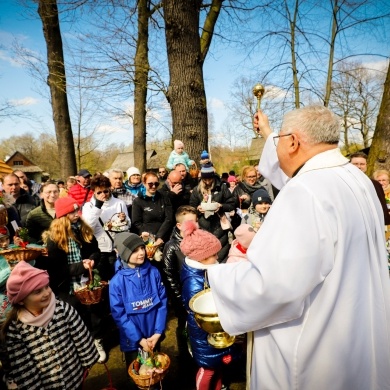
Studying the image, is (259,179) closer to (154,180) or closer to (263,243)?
(154,180)

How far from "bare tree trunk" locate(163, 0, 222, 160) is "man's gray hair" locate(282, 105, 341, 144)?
13.5 ft

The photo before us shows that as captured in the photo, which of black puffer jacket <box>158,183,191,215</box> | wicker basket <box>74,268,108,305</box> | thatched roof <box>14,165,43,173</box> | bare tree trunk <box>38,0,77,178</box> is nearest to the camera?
wicker basket <box>74,268,108,305</box>

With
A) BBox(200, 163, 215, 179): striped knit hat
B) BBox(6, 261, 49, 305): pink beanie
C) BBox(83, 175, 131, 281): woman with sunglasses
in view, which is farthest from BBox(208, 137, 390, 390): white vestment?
BBox(200, 163, 215, 179): striped knit hat

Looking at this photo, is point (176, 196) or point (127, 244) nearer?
point (127, 244)

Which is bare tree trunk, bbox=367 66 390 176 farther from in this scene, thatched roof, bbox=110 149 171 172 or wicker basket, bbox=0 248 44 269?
thatched roof, bbox=110 149 171 172

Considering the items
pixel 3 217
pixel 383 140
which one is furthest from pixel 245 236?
pixel 383 140

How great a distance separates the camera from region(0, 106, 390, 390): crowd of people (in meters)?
1.34

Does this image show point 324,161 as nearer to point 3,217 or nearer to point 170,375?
point 170,375

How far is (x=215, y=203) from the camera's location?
433cm

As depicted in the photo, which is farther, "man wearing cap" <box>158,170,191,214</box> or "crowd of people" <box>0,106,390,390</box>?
"man wearing cap" <box>158,170,191,214</box>

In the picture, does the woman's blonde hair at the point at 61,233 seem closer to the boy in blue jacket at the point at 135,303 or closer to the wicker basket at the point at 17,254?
the wicker basket at the point at 17,254

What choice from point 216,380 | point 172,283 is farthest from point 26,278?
point 216,380

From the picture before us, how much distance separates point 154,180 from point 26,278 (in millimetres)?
2687

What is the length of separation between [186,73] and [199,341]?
451cm
